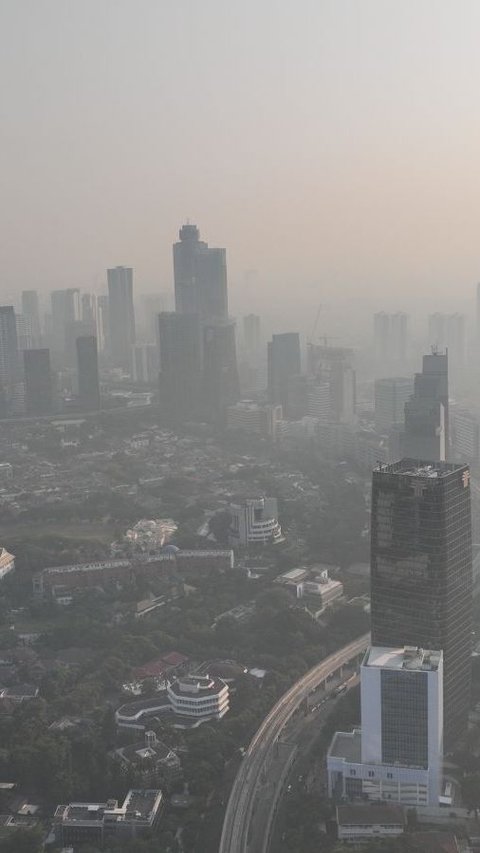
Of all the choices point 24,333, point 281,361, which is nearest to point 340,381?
point 281,361

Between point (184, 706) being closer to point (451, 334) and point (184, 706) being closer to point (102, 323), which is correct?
point (451, 334)

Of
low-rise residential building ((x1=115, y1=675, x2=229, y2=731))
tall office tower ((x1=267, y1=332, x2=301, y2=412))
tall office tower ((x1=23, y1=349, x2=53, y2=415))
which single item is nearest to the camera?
low-rise residential building ((x1=115, y1=675, x2=229, y2=731))

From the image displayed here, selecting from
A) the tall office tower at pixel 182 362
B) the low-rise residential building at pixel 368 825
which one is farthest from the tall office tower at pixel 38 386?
the low-rise residential building at pixel 368 825

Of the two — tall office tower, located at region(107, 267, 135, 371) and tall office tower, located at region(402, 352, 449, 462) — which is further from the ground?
tall office tower, located at region(107, 267, 135, 371)

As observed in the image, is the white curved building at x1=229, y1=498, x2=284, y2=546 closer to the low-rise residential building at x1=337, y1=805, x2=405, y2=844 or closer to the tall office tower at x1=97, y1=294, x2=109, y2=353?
the low-rise residential building at x1=337, y1=805, x2=405, y2=844

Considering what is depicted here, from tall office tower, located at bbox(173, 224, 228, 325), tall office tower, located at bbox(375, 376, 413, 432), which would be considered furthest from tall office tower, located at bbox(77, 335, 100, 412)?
tall office tower, located at bbox(375, 376, 413, 432)

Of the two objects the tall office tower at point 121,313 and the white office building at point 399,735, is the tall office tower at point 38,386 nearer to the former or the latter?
the tall office tower at point 121,313

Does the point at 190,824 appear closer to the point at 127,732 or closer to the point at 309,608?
the point at 127,732
